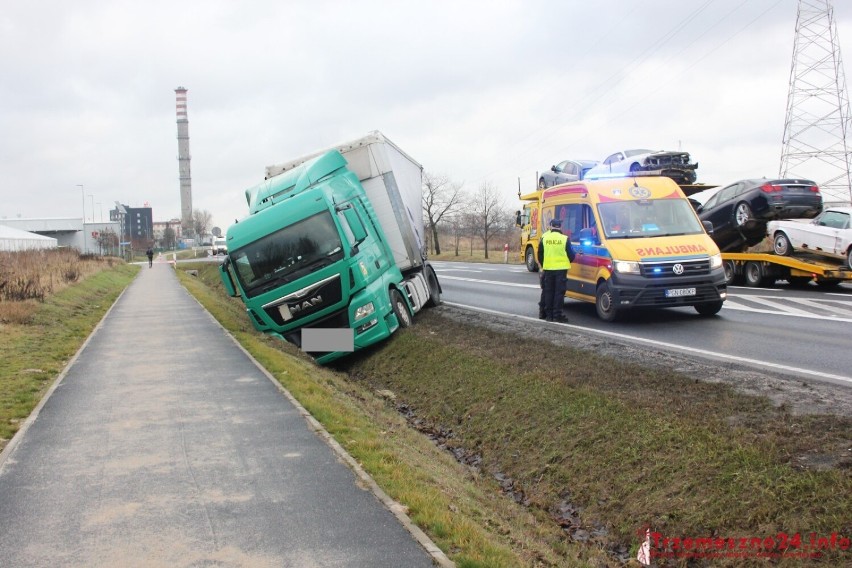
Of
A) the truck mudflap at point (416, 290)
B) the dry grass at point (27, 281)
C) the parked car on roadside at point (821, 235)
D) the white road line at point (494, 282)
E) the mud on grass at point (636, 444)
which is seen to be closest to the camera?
the mud on grass at point (636, 444)

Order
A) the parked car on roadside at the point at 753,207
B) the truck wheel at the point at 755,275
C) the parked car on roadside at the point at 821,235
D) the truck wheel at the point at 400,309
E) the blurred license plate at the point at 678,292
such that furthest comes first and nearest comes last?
1. the truck wheel at the point at 755,275
2. the parked car on roadside at the point at 753,207
3. the parked car on roadside at the point at 821,235
4. the truck wheel at the point at 400,309
5. the blurred license plate at the point at 678,292

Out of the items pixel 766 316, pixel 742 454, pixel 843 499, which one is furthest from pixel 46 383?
pixel 766 316

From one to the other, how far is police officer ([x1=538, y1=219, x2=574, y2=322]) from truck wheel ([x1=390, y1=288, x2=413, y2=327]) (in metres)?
2.84

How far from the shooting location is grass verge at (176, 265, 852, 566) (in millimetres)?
4770

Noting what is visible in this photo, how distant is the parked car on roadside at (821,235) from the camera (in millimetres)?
16062

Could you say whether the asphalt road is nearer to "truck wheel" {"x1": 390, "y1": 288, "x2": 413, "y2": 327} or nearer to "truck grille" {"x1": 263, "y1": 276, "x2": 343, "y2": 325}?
"truck wheel" {"x1": 390, "y1": 288, "x2": 413, "y2": 327}

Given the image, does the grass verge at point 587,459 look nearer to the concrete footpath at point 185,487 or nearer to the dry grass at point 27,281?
the concrete footpath at point 185,487

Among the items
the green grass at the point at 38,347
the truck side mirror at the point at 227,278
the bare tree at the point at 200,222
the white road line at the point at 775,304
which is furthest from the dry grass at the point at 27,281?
the bare tree at the point at 200,222

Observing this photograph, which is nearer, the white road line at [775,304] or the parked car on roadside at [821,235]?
the white road line at [775,304]

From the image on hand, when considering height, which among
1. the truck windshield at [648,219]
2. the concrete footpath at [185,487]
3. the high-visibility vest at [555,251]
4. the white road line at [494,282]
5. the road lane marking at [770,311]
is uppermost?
the truck windshield at [648,219]

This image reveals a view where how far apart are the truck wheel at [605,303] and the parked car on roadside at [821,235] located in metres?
6.79

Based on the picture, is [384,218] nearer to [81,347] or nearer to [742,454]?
[81,347]

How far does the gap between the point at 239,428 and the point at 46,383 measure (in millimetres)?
4171

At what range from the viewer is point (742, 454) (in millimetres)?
5406
